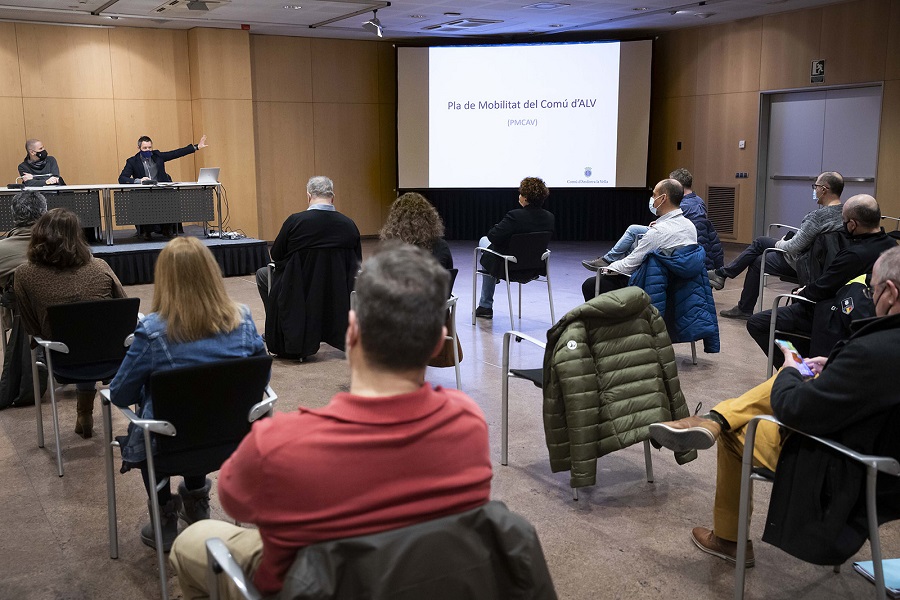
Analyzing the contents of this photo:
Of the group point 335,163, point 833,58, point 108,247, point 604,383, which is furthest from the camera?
point 335,163

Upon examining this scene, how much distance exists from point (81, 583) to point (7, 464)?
4.55 feet

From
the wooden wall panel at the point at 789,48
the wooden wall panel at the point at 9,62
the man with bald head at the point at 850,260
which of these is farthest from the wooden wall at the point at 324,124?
the man with bald head at the point at 850,260

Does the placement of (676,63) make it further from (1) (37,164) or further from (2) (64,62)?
(1) (37,164)

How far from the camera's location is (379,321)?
1482 millimetres

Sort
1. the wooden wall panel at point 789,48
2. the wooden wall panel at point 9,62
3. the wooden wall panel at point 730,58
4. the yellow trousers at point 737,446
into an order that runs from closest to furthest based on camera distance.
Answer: the yellow trousers at point 737,446 < the wooden wall panel at point 789,48 < the wooden wall panel at point 9,62 < the wooden wall panel at point 730,58

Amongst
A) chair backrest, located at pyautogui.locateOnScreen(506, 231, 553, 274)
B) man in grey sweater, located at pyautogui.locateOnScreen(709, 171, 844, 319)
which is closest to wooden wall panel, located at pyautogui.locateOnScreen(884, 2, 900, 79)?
man in grey sweater, located at pyautogui.locateOnScreen(709, 171, 844, 319)

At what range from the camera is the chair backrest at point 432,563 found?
140 centimetres

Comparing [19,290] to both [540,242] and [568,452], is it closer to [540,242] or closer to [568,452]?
[568,452]

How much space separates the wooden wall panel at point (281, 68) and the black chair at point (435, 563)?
11.5 metres

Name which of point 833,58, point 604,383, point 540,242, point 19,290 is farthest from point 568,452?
point 833,58

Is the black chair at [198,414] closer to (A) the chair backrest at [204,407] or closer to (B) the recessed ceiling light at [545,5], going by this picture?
(A) the chair backrest at [204,407]

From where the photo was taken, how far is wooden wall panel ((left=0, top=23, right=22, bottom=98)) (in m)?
10.4

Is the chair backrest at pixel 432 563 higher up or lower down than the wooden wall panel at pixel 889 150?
lower down

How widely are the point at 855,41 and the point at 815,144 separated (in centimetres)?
129
